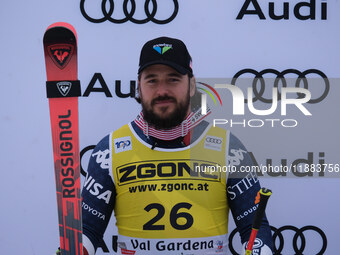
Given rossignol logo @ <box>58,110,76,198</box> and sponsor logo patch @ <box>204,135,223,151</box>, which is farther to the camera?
sponsor logo patch @ <box>204,135,223,151</box>

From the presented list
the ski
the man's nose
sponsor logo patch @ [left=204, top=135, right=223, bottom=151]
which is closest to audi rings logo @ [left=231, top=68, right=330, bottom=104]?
sponsor logo patch @ [left=204, top=135, right=223, bottom=151]

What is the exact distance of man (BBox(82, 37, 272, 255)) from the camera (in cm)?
174

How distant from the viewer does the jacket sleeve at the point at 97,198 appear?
5.70 feet

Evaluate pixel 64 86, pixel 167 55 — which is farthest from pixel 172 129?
pixel 64 86

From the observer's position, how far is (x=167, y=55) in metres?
1.72

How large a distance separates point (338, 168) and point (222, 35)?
3.07 feet

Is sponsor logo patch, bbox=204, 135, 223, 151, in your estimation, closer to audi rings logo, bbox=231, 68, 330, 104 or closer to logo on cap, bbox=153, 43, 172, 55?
logo on cap, bbox=153, 43, 172, 55

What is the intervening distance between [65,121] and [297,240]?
1.46 m

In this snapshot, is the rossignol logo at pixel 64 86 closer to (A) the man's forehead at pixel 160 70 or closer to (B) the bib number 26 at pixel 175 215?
(A) the man's forehead at pixel 160 70

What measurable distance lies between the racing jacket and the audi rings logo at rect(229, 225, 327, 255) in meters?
0.56

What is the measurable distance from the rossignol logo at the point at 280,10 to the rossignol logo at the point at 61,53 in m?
1.13

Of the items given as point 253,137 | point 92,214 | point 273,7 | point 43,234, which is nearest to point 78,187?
point 92,214

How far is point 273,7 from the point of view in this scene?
88.0 inches

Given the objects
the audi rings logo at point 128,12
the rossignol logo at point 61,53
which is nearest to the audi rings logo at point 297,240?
the audi rings logo at point 128,12
